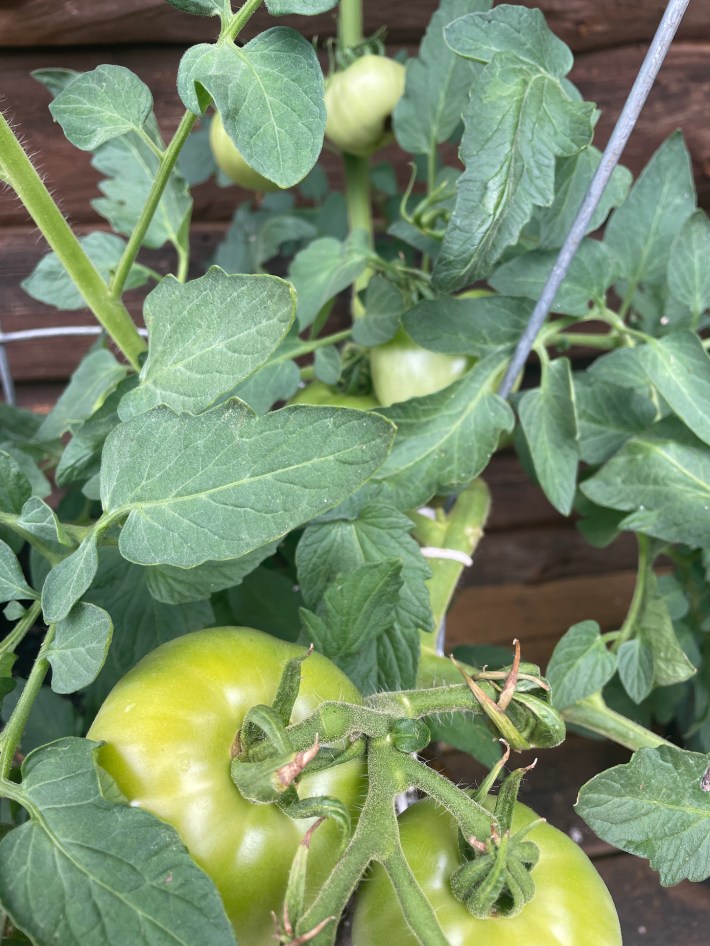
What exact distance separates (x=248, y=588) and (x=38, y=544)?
0.70 ft

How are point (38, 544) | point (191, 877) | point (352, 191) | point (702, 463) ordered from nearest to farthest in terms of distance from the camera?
point (191, 877), point (38, 544), point (702, 463), point (352, 191)

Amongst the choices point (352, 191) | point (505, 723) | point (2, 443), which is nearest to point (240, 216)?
point (352, 191)

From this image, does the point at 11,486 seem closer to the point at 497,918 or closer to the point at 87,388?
the point at 87,388

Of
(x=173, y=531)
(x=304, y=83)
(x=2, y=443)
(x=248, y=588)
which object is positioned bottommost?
(x=248, y=588)

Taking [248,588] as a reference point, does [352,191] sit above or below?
above

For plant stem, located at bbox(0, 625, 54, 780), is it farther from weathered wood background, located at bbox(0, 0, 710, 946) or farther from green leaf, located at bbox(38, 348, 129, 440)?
weathered wood background, located at bbox(0, 0, 710, 946)

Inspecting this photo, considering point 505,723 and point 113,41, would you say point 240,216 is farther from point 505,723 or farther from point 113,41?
point 505,723

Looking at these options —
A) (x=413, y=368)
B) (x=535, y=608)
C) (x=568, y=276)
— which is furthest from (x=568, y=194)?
(x=535, y=608)

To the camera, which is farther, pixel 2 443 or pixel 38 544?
pixel 2 443

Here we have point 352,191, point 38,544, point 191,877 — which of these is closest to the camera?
point 191,877

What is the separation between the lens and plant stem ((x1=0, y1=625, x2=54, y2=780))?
308 mm

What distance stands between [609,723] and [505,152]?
0.34 meters

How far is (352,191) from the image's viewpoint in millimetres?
672

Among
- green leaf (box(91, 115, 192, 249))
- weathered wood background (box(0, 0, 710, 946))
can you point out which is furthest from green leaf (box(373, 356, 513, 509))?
weathered wood background (box(0, 0, 710, 946))
